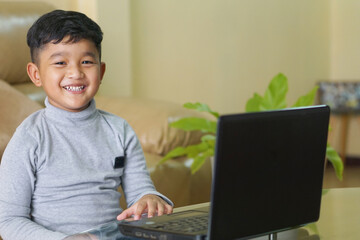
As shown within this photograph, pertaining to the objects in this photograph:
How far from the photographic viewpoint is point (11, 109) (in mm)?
2264

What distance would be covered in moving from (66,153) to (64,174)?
0.04 metres

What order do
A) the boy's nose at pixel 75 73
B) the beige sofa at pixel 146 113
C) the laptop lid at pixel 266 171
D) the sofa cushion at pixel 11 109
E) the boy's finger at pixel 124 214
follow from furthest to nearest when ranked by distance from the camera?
the beige sofa at pixel 146 113 → the sofa cushion at pixel 11 109 → the boy's nose at pixel 75 73 → the boy's finger at pixel 124 214 → the laptop lid at pixel 266 171

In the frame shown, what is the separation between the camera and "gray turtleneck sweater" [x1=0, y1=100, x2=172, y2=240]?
1256mm

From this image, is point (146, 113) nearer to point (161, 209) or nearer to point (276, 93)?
point (276, 93)

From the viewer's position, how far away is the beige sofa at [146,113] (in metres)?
2.45

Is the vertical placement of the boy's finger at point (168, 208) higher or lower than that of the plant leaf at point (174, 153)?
higher

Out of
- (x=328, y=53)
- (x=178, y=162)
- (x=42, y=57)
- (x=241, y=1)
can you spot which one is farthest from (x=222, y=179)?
(x=328, y=53)

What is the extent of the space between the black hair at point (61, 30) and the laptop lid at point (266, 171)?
58 centimetres

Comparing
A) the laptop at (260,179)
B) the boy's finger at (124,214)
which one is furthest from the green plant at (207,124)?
the laptop at (260,179)

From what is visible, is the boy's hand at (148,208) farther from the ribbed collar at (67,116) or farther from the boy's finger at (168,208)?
the ribbed collar at (67,116)

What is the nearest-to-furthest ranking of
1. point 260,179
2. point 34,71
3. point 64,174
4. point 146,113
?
point 260,179 < point 64,174 < point 34,71 < point 146,113

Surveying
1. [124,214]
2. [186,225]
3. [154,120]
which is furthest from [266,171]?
[154,120]

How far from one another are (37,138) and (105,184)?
0.56 ft

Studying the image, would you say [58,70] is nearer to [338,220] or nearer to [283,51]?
[338,220]
